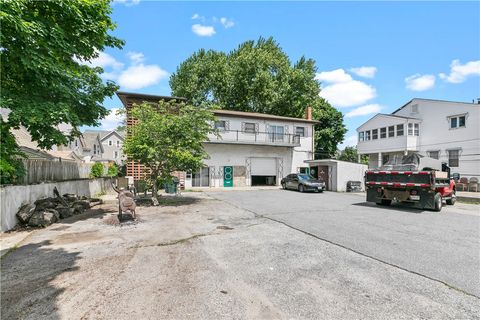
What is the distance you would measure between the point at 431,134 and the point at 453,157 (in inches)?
121

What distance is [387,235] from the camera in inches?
312

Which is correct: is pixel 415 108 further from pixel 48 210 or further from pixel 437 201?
pixel 48 210

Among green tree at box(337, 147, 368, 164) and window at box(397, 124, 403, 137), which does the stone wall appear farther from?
green tree at box(337, 147, 368, 164)

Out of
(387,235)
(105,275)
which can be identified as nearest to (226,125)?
(387,235)

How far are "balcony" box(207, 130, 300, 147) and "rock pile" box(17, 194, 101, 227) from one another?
46.2 ft

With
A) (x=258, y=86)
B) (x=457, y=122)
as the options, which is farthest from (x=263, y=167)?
(x=457, y=122)

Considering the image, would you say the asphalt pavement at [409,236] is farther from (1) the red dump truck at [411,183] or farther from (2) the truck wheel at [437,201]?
(1) the red dump truck at [411,183]

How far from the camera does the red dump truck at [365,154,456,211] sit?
1217 cm

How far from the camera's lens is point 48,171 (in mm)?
11875

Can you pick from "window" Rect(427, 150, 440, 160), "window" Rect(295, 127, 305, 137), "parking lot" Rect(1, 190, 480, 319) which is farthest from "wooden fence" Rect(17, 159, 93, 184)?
"window" Rect(427, 150, 440, 160)

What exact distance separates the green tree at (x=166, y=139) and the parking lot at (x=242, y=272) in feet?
16.9

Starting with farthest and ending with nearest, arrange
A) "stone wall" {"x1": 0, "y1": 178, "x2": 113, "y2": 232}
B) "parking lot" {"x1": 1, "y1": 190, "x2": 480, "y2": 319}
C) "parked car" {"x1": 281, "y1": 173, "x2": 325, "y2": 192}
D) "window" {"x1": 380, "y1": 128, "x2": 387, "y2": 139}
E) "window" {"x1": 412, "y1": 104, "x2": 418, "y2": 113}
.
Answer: "window" {"x1": 380, "y1": 128, "x2": 387, "y2": 139} → "window" {"x1": 412, "y1": 104, "x2": 418, "y2": 113} → "parked car" {"x1": 281, "y1": 173, "x2": 325, "y2": 192} → "stone wall" {"x1": 0, "y1": 178, "x2": 113, "y2": 232} → "parking lot" {"x1": 1, "y1": 190, "x2": 480, "y2": 319}

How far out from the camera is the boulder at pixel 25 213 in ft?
28.2

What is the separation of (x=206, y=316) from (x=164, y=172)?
1171 centimetres
